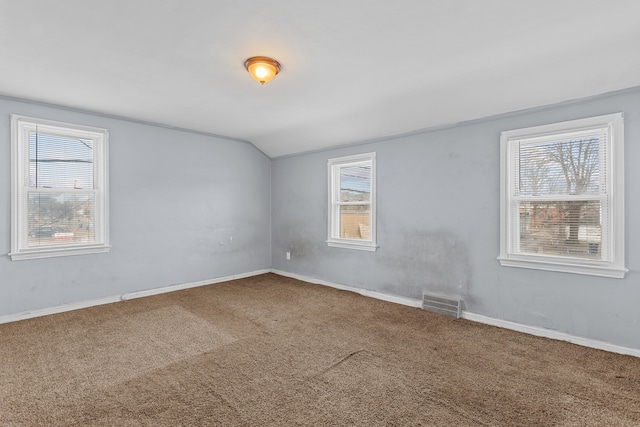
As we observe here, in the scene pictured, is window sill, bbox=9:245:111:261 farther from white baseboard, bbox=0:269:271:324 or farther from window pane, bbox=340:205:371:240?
window pane, bbox=340:205:371:240

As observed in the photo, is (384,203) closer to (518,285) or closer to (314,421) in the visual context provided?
(518,285)

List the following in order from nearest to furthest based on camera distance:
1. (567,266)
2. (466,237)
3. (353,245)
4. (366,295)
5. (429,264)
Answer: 1. (567,266)
2. (466,237)
3. (429,264)
4. (366,295)
5. (353,245)

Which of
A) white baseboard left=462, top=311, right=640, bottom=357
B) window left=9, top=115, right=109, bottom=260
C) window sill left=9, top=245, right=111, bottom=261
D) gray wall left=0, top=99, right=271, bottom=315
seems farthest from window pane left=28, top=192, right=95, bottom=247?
white baseboard left=462, top=311, right=640, bottom=357

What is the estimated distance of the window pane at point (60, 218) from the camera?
376 cm

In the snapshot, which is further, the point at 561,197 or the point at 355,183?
the point at 355,183

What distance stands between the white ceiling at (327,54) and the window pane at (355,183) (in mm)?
1033

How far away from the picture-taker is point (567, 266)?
305cm

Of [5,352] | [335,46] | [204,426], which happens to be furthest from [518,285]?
[5,352]

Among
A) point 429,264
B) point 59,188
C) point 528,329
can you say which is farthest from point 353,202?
point 59,188

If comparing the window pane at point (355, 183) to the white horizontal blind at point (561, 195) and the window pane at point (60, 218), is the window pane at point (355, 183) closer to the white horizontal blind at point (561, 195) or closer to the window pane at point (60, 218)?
the white horizontal blind at point (561, 195)

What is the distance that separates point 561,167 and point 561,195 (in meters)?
0.28

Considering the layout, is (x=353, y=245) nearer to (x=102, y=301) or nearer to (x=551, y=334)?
(x=551, y=334)

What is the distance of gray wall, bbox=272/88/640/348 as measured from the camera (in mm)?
2807

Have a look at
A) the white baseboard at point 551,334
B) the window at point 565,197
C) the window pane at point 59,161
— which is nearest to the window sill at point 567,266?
the window at point 565,197
